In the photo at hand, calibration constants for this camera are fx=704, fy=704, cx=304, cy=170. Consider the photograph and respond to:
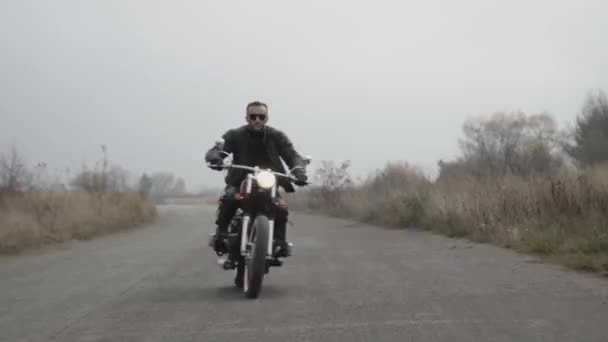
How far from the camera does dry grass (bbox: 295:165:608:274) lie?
9844mm

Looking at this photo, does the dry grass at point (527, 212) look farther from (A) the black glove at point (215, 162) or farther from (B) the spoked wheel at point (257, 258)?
(A) the black glove at point (215, 162)

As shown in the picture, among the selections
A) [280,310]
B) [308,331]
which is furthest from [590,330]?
[280,310]

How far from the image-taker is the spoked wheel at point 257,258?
6.68 meters

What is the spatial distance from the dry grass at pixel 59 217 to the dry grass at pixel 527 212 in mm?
8580

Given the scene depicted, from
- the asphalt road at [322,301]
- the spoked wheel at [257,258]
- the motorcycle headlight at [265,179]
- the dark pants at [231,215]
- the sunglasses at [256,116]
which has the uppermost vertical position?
the sunglasses at [256,116]

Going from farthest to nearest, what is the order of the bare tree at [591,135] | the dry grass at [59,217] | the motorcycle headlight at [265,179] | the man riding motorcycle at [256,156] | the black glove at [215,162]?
the bare tree at [591,135], the dry grass at [59,217], the man riding motorcycle at [256,156], the black glove at [215,162], the motorcycle headlight at [265,179]

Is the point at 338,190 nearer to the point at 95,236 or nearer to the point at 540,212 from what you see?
the point at 95,236

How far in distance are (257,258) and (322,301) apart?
2.43 feet

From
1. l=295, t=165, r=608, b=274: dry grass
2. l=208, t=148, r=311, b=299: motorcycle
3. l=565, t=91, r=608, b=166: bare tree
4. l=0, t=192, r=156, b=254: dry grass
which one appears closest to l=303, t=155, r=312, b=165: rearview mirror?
l=208, t=148, r=311, b=299: motorcycle

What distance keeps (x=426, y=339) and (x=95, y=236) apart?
15.7 meters

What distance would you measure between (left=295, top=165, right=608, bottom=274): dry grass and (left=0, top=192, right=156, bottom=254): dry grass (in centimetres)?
858

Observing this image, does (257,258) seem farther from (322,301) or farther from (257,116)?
(257,116)

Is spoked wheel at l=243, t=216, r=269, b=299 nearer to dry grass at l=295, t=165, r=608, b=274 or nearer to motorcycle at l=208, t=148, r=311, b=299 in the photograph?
motorcycle at l=208, t=148, r=311, b=299

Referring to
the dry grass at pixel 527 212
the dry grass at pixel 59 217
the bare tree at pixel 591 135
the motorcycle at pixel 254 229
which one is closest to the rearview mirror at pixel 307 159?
the motorcycle at pixel 254 229
